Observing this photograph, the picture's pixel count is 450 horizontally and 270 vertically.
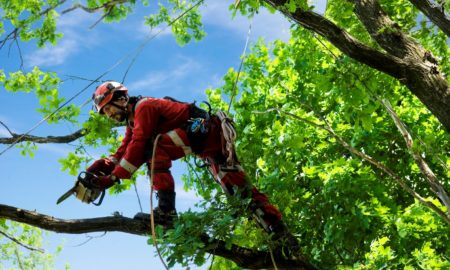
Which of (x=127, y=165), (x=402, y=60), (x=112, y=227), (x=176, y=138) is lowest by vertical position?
(x=112, y=227)

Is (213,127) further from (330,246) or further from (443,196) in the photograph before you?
(330,246)

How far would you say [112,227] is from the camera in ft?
13.8

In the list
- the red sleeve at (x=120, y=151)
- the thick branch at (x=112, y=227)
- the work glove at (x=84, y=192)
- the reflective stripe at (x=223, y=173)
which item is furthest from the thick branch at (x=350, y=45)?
the work glove at (x=84, y=192)

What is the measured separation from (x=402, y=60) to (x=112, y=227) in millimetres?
2837

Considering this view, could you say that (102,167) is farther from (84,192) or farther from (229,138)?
(229,138)

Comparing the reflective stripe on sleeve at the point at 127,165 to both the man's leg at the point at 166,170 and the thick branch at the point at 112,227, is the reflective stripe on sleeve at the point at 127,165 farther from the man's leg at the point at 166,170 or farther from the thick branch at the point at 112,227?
the thick branch at the point at 112,227

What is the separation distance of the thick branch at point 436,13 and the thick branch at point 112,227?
2.54 metres

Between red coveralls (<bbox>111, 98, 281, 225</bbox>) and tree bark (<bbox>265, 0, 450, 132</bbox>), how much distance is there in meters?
1.32

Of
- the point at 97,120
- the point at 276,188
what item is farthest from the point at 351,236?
the point at 97,120

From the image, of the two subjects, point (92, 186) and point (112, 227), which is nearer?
point (112, 227)

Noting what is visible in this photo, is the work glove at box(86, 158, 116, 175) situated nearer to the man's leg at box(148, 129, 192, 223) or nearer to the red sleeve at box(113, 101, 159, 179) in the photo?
the red sleeve at box(113, 101, 159, 179)

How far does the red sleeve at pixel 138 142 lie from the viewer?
4340mm

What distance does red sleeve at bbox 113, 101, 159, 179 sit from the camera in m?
4.34

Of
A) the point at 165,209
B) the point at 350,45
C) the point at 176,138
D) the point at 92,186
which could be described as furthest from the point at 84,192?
the point at 350,45
